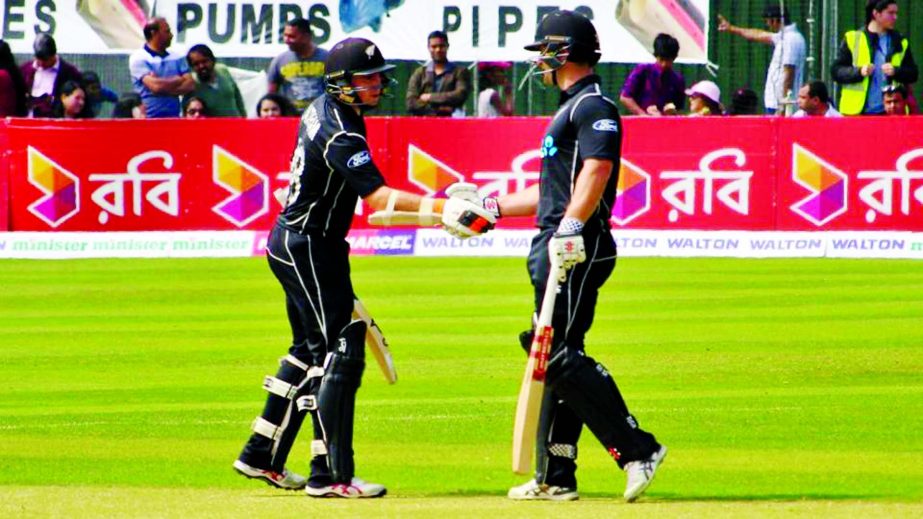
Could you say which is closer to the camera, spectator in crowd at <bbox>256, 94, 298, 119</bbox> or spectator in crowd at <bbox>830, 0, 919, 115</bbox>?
spectator in crowd at <bbox>830, 0, 919, 115</bbox>

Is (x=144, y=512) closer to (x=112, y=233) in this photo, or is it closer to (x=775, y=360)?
(x=775, y=360)

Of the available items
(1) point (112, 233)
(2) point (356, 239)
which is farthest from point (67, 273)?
(2) point (356, 239)

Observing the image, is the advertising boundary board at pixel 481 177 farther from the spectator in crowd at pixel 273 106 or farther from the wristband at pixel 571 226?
the wristband at pixel 571 226

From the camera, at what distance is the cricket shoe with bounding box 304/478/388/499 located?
320 inches

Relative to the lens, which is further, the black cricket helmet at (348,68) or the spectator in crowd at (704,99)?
the spectator in crowd at (704,99)

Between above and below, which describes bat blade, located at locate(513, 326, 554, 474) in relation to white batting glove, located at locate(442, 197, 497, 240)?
below

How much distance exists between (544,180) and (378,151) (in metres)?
13.0

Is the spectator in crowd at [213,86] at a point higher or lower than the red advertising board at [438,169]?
higher

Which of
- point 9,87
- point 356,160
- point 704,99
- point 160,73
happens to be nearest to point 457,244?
point 704,99

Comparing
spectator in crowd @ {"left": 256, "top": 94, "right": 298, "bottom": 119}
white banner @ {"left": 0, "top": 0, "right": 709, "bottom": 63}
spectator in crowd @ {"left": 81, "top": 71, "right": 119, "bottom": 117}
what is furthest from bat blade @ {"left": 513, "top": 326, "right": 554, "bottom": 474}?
spectator in crowd @ {"left": 81, "top": 71, "right": 119, "bottom": 117}

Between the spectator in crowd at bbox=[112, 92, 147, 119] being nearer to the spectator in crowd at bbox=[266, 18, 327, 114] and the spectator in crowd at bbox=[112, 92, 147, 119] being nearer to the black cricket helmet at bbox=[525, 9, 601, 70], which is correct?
the spectator in crowd at bbox=[266, 18, 327, 114]

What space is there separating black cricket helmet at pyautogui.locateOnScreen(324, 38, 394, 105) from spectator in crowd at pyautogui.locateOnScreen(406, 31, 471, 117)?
1355 cm

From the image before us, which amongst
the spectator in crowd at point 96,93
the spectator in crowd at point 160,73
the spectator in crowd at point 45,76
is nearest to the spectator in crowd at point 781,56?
the spectator in crowd at point 160,73

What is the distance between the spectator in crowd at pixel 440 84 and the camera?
21844 millimetres
